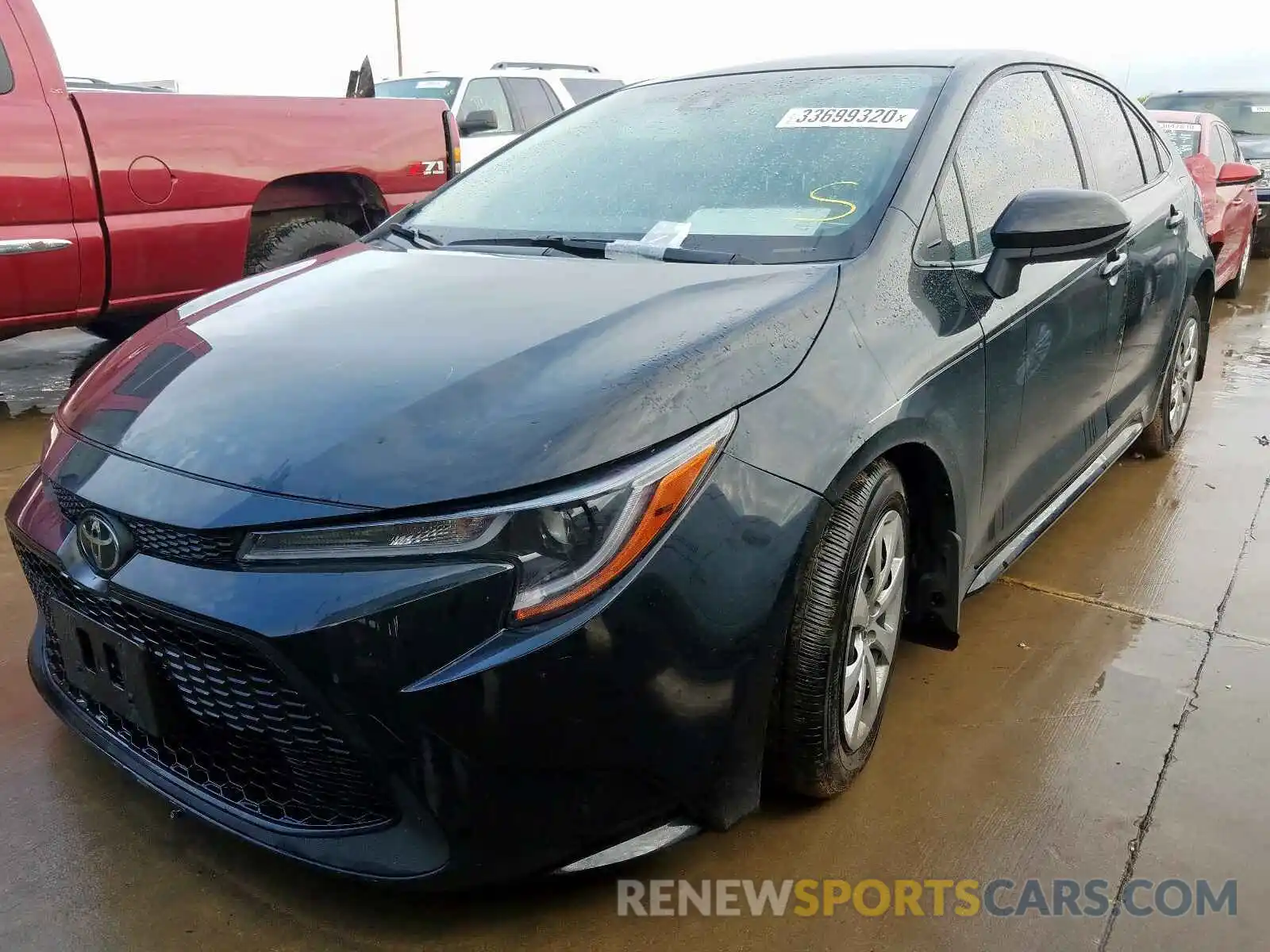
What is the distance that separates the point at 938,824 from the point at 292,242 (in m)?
4.37

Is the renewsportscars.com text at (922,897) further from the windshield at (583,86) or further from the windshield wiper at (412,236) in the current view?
the windshield at (583,86)

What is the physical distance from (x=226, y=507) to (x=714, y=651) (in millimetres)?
791

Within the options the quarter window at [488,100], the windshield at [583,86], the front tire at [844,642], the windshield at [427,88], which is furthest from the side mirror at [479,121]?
the front tire at [844,642]

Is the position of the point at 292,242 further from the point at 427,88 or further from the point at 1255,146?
the point at 1255,146

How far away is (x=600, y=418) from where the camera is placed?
5.52 feet

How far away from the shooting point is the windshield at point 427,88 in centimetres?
950

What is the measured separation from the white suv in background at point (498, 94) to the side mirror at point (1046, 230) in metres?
7.33

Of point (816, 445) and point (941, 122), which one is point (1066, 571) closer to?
point (941, 122)

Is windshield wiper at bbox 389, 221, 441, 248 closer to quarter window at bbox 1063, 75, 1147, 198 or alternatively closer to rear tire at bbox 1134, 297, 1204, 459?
quarter window at bbox 1063, 75, 1147, 198

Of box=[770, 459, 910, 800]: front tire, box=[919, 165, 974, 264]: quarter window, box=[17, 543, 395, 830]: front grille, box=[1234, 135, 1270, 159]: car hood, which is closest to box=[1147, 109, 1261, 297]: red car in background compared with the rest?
box=[1234, 135, 1270, 159]: car hood

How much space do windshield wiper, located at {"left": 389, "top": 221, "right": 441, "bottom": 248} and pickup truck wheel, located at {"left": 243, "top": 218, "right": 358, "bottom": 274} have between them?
228 centimetres

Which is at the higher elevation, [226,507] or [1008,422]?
[226,507]

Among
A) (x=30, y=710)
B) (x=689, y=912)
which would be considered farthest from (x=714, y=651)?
(x=30, y=710)

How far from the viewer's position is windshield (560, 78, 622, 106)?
10.5m
